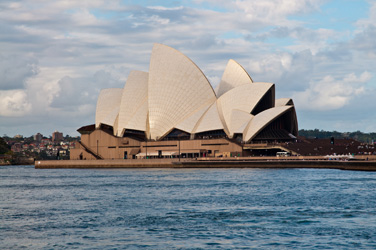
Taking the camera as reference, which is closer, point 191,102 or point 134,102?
point 191,102

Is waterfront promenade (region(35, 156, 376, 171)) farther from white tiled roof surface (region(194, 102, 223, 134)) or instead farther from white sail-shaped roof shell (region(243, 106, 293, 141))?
white tiled roof surface (region(194, 102, 223, 134))

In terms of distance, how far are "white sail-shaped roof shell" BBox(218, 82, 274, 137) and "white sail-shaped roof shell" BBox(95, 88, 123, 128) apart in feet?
77.6

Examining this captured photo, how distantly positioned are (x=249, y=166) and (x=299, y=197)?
3997 centimetres

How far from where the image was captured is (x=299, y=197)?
34.9m

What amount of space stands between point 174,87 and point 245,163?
22100 millimetres

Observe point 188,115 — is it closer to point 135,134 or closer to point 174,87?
point 174,87

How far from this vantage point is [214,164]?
78.9 meters

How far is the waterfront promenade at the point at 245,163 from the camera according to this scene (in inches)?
2552

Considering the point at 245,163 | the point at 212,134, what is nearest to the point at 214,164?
the point at 245,163

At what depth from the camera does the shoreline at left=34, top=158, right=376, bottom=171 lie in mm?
64312

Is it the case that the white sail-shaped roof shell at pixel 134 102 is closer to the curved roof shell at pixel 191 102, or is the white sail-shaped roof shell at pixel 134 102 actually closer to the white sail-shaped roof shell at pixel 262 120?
the curved roof shell at pixel 191 102

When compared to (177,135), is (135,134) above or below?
above

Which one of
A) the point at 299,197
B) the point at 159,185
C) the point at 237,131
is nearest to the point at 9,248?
the point at 299,197

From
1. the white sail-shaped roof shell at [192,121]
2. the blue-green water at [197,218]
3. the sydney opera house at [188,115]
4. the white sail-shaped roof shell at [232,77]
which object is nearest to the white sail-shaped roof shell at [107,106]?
the sydney opera house at [188,115]
